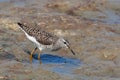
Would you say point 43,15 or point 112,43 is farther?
point 43,15

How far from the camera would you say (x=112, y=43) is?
1527 cm

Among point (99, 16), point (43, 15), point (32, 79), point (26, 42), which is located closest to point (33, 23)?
point (43, 15)

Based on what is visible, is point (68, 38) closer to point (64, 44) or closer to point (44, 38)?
point (64, 44)

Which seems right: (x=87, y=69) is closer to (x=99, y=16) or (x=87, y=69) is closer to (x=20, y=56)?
(x=20, y=56)

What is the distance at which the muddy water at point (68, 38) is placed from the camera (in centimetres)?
1229

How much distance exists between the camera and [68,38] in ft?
52.9

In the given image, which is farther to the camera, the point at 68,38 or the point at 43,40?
the point at 68,38

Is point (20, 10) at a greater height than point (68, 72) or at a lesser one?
lesser

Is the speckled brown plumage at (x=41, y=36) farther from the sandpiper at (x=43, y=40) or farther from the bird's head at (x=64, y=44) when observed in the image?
the bird's head at (x=64, y=44)

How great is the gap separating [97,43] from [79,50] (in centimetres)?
76

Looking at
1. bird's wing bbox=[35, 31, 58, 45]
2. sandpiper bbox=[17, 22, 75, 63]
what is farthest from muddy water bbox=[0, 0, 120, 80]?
bird's wing bbox=[35, 31, 58, 45]

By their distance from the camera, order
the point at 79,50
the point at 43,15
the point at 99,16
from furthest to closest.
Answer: the point at 99,16, the point at 43,15, the point at 79,50

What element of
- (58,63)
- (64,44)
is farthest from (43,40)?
(58,63)

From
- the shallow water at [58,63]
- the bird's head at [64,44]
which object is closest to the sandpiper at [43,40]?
the bird's head at [64,44]
